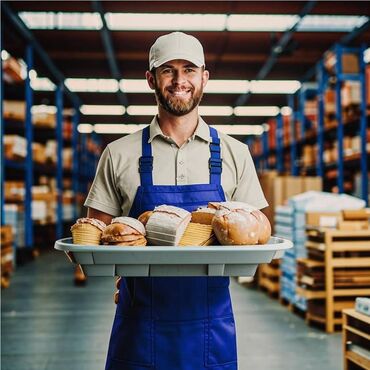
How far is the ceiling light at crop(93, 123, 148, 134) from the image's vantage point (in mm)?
23288

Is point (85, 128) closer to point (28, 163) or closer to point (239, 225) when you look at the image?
point (28, 163)

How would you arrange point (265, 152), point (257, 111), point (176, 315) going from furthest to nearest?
point (257, 111), point (265, 152), point (176, 315)

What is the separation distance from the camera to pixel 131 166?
2.22 meters

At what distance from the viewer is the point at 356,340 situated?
3398 mm

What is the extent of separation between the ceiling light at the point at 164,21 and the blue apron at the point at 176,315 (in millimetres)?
8926

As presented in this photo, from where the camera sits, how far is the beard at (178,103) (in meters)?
2.07

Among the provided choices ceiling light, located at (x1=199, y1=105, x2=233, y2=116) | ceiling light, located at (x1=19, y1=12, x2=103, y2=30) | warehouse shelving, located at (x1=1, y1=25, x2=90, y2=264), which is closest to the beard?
warehouse shelving, located at (x1=1, y1=25, x2=90, y2=264)

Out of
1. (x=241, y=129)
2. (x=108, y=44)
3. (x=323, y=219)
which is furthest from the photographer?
(x=241, y=129)

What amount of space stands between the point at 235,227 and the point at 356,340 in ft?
6.93

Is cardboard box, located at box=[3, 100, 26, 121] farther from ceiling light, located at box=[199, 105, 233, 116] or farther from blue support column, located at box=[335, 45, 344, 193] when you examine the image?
ceiling light, located at box=[199, 105, 233, 116]

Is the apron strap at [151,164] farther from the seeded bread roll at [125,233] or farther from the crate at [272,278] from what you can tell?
the crate at [272,278]

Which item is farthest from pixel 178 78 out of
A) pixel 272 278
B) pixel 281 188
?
pixel 281 188

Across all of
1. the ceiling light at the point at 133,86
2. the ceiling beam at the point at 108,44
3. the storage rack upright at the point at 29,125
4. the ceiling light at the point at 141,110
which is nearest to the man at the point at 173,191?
the storage rack upright at the point at 29,125

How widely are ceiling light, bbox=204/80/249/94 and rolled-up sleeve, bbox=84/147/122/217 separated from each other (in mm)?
13355
